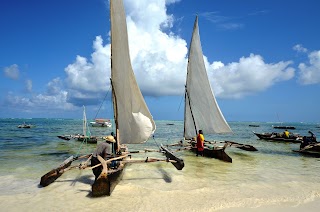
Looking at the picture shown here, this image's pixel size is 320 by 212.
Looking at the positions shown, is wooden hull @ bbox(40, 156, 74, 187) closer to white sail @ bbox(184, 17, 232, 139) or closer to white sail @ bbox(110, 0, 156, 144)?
white sail @ bbox(110, 0, 156, 144)

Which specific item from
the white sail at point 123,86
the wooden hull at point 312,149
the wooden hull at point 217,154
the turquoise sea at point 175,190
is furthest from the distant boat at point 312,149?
the white sail at point 123,86

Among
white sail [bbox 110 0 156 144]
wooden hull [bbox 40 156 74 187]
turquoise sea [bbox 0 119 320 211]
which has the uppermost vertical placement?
white sail [bbox 110 0 156 144]

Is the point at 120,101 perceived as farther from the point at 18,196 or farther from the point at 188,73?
the point at 188,73

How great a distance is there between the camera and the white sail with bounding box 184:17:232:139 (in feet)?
70.8

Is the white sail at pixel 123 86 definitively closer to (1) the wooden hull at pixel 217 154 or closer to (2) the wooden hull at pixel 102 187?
(2) the wooden hull at pixel 102 187

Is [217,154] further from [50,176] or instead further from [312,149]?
[50,176]

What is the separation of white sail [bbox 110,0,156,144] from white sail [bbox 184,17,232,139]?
976 centimetres

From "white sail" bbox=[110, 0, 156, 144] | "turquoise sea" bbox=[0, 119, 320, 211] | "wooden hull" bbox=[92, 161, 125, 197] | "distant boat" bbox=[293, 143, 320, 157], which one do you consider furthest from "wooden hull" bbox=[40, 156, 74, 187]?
"distant boat" bbox=[293, 143, 320, 157]

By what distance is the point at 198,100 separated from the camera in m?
21.8

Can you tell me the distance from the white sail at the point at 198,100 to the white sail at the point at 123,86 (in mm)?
9758

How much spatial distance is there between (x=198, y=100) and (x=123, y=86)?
10598 mm

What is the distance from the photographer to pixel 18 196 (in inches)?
383

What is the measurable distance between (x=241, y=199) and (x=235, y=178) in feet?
12.5

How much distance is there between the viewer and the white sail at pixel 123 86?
492 inches
